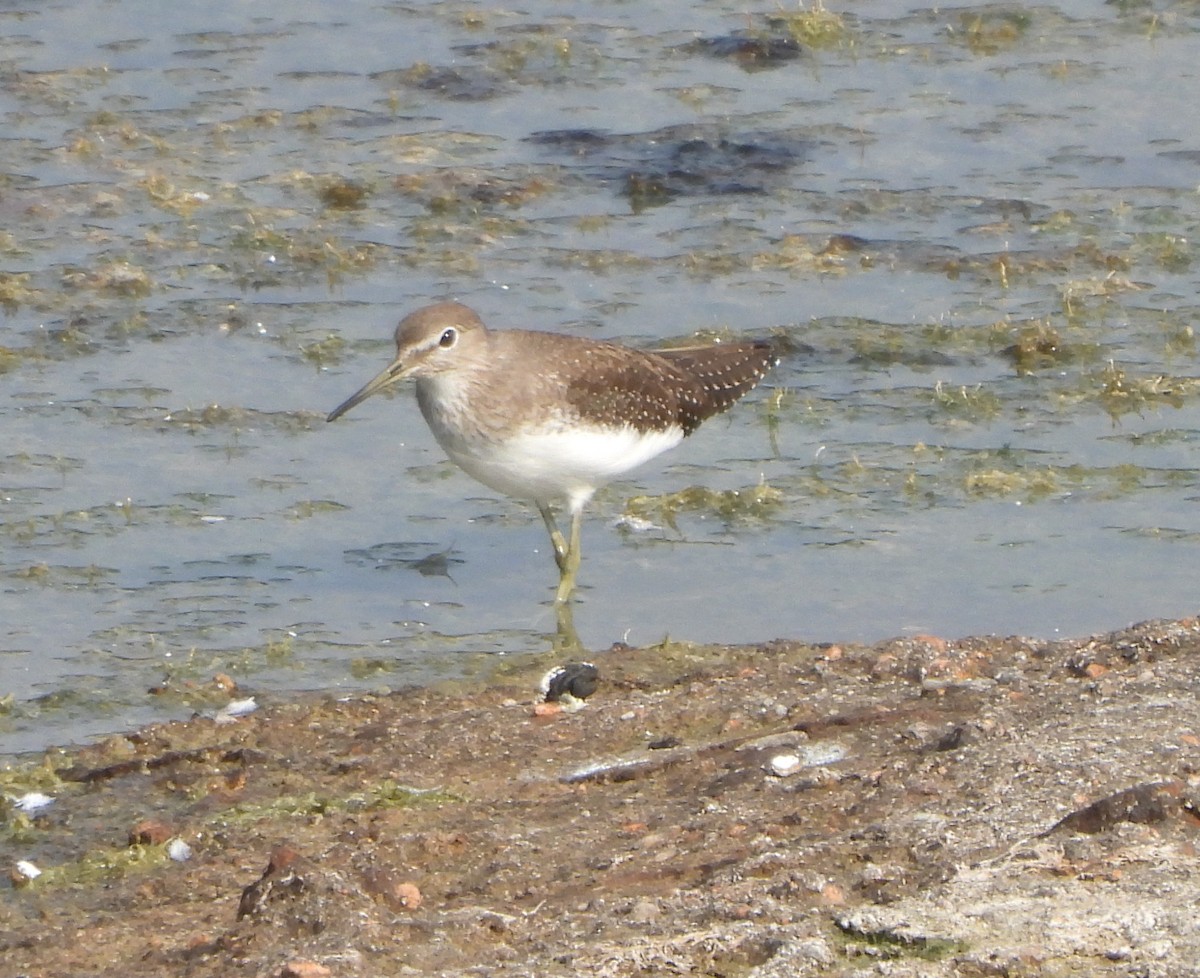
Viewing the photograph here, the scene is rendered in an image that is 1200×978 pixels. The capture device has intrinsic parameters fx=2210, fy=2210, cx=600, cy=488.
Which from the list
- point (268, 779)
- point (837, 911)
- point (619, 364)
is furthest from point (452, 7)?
point (837, 911)

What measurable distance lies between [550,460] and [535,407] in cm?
18

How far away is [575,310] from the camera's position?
9.17 m

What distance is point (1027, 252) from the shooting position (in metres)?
9.72

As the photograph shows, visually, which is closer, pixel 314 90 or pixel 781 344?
pixel 781 344

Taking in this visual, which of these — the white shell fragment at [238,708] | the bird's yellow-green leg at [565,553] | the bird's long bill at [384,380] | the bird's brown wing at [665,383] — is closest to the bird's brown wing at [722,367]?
the bird's brown wing at [665,383]

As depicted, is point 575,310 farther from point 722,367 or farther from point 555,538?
point 555,538

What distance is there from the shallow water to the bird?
0.37 meters

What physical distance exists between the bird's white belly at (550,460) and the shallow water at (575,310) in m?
0.35

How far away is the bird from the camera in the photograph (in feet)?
23.5

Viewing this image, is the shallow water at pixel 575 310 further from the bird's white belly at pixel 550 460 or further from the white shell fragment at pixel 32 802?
the white shell fragment at pixel 32 802

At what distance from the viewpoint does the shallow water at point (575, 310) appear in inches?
281

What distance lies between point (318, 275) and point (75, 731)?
3654 mm

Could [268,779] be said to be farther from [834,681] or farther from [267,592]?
[267,592]

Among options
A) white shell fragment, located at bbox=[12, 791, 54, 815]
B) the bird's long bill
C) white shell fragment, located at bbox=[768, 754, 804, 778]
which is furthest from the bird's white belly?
white shell fragment, located at bbox=[768, 754, 804, 778]
